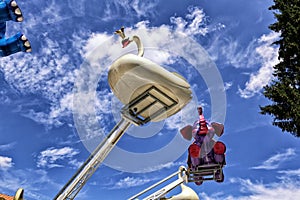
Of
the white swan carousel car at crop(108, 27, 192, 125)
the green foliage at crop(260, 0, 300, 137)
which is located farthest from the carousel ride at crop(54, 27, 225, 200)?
the green foliage at crop(260, 0, 300, 137)

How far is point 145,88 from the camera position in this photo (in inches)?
259

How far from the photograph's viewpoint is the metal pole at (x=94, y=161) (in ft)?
23.1

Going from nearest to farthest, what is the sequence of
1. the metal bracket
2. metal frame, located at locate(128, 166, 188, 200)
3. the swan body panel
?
1. the swan body panel
2. the metal bracket
3. metal frame, located at locate(128, 166, 188, 200)

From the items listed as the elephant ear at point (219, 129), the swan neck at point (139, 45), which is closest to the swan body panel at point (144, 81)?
the swan neck at point (139, 45)

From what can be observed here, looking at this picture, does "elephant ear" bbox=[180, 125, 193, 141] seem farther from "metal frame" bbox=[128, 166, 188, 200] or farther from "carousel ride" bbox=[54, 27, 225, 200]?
"metal frame" bbox=[128, 166, 188, 200]

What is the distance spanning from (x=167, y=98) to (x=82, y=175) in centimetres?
227

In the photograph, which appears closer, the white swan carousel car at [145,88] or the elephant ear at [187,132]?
the white swan carousel car at [145,88]

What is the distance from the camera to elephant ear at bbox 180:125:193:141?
775cm

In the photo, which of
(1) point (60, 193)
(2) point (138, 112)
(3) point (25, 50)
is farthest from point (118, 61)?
(1) point (60, 193)

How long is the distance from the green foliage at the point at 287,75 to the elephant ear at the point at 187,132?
368 centimetres

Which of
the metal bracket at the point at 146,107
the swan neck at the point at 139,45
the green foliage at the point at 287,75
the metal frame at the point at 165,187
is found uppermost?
the green foliage at the point at 287,75

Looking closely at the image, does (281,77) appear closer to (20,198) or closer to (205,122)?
(205,122)

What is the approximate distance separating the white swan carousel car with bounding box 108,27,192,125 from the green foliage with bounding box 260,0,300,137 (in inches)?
184

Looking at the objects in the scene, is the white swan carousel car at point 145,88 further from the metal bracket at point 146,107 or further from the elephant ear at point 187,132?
the elephant ear at point 187,132
